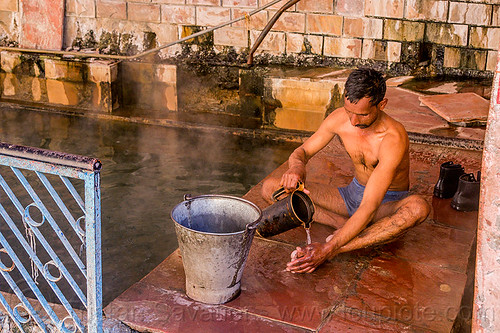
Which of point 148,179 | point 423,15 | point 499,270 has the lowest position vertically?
point 148,179

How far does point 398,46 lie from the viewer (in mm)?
9453

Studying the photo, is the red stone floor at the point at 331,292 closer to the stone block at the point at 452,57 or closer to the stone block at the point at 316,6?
the stone block at the point at 452,57

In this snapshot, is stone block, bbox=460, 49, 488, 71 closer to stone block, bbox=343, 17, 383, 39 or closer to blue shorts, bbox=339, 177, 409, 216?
stone block, bbox=343, 17, 383, 39

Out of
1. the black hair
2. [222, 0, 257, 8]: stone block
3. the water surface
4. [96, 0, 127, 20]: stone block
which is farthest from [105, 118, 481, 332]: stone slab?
[96, 0, 127, 20]: stone block

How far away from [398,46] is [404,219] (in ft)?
19.0

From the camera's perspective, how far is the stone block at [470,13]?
352 inches

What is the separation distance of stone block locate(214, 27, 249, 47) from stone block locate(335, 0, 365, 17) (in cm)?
170

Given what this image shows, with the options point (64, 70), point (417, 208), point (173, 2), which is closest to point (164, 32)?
point (173, 2)

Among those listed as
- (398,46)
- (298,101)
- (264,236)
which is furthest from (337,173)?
(398,46)

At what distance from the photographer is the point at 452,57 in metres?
9.41

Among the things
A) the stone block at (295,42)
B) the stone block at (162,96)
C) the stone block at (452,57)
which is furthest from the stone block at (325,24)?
the stone block at (162,96)

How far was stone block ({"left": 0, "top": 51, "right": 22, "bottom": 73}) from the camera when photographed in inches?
428

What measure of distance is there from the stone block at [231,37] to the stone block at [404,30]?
2.47 metres

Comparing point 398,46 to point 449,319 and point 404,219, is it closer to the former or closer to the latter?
point 404,219
